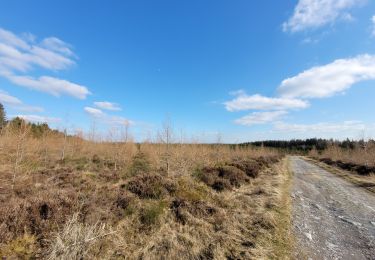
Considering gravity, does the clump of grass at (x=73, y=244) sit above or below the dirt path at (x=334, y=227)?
above

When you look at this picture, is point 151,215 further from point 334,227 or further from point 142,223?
point 334,227

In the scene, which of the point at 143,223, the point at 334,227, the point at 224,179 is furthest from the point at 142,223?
the point at 224,179

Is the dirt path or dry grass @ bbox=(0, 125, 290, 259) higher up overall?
dry grass @ bbox=(0, 125, 290, 259)

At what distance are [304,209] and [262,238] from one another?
3.47 meters

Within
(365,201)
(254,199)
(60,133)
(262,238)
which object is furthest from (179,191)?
(60,133)

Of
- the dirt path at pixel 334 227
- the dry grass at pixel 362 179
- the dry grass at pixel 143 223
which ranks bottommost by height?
the dry grass at pixel 362 179

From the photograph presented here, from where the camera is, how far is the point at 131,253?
426cm

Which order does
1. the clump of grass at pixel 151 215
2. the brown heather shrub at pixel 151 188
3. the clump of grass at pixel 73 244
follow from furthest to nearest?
the brown heather shrub at pixel 151 188 → the clump of grass at pixel 151 215 → the clump of grass at pixel 73 244

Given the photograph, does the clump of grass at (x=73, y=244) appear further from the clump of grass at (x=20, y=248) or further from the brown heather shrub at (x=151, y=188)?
the brown heather shrub at (x=151, y=188)

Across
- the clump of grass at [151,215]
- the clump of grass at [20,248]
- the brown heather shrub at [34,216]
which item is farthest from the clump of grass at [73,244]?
the clump of grass at [151,215]

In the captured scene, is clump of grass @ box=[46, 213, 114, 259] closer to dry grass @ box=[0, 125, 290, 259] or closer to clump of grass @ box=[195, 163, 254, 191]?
dry grass @ box=[0, 125, 290, 259]

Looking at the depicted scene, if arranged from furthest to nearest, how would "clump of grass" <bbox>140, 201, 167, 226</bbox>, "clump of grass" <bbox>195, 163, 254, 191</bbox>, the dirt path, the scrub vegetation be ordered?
"clump of grass" <bbox>195, 163, 254, 191</bbox>, "clump of grass" <bbox>140, 201, 167, 226</bbox>, the dirt path, the scrub vegetation

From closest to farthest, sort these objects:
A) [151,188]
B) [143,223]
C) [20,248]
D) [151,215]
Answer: [20,248] < [143,223] < [151,215] < [151,188]

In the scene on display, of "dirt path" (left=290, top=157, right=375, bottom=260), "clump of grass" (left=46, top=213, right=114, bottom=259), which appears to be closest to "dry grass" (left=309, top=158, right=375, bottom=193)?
"dirt path" (left=290, top=157, right=375, bottom=260)
